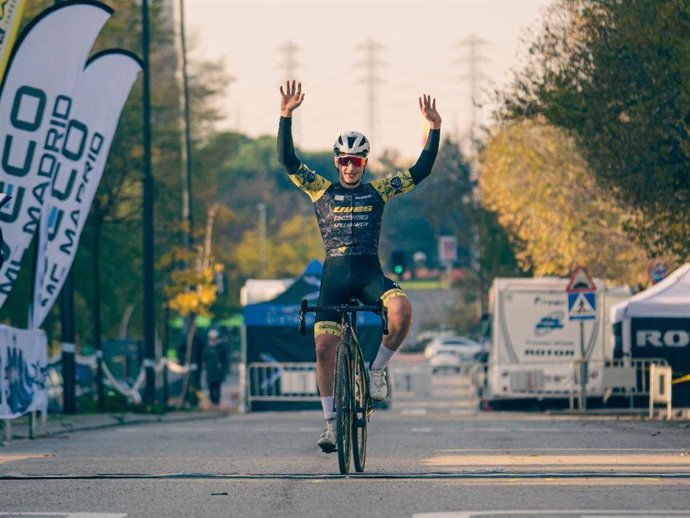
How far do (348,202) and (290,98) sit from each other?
3.14 feet

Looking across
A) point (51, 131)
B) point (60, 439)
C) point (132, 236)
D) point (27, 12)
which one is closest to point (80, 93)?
Answer: point (51, 131)

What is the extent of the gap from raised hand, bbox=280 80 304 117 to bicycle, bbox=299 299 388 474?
4.91 ft

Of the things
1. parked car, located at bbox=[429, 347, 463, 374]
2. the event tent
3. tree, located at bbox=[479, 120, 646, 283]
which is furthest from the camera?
parked car, located at bbox=[429, 347, 463, 374]

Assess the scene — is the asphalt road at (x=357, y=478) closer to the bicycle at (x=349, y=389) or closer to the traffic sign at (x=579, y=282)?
the bicycle at (x=349, y=389)

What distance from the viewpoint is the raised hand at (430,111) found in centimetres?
1281

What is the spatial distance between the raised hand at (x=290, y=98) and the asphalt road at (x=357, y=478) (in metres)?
2.56

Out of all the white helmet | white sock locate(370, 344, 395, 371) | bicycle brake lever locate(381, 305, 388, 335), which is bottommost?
white sock locate(370, 344, 395, 371)

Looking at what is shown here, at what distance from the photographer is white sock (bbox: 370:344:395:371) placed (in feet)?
40.4

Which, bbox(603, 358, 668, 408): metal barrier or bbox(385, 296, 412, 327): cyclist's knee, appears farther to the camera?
bbox(603, 358, 668, 408): metal barrier

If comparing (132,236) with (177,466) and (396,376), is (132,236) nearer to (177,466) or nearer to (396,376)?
(396,376)

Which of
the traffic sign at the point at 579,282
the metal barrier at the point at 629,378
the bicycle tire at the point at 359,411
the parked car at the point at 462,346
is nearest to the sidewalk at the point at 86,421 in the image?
the traffic sign at the point at 579,282

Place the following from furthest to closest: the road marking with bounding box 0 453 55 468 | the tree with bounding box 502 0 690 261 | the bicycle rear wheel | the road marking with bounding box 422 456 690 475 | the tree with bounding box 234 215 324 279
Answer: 1. the tree with bounding box 234 215 324 279
2. the tree with bounding box 502 0 690 261
3. the road marking with bounding box 0 453 55 468
4. the road marking with bounding box 422 456 690 475
5. the bicycle rear wheel

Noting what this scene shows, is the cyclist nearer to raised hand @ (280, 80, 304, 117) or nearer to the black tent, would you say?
raised hand @ (280, 80, 304, 117)

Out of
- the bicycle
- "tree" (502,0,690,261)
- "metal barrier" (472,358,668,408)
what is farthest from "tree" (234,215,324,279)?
the bicycle
